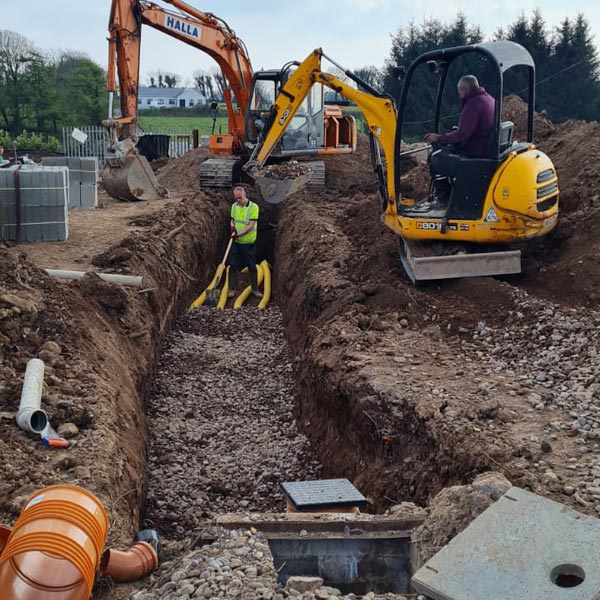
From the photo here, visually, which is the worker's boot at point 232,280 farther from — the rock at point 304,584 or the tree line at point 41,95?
the tree line at point 41,95

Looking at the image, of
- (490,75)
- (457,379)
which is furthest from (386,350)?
(490,75)

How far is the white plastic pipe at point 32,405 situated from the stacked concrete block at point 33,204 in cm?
619

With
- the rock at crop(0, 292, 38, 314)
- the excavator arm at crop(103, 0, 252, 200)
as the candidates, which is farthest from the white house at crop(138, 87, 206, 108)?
the rock at crop(0, 292, 38, 314)

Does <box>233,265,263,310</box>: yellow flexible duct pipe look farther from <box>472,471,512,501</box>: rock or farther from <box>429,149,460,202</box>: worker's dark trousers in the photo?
<box>472,471,512,501</box>: rock

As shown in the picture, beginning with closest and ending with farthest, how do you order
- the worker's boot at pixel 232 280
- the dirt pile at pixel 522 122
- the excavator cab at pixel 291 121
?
the worker's boot at pixel 232 280
the dirt pile at pixel 522 122
the excavator cab at pixel 291 121

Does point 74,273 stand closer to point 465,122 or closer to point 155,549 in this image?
point 465,122

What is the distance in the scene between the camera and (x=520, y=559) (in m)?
4.01

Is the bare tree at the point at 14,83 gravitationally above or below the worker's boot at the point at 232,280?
above

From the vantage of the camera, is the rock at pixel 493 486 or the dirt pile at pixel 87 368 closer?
the rock at pixel 493 486

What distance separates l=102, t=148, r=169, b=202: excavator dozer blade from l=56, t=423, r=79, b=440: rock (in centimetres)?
1212

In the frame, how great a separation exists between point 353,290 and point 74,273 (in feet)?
11.6

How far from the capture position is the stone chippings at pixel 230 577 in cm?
387

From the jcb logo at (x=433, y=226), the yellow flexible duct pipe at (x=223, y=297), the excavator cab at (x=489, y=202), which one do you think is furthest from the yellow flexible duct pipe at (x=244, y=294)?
the jcb logo at (x=433, y=226)

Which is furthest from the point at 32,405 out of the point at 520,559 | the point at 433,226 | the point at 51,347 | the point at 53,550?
the point at 433,226
